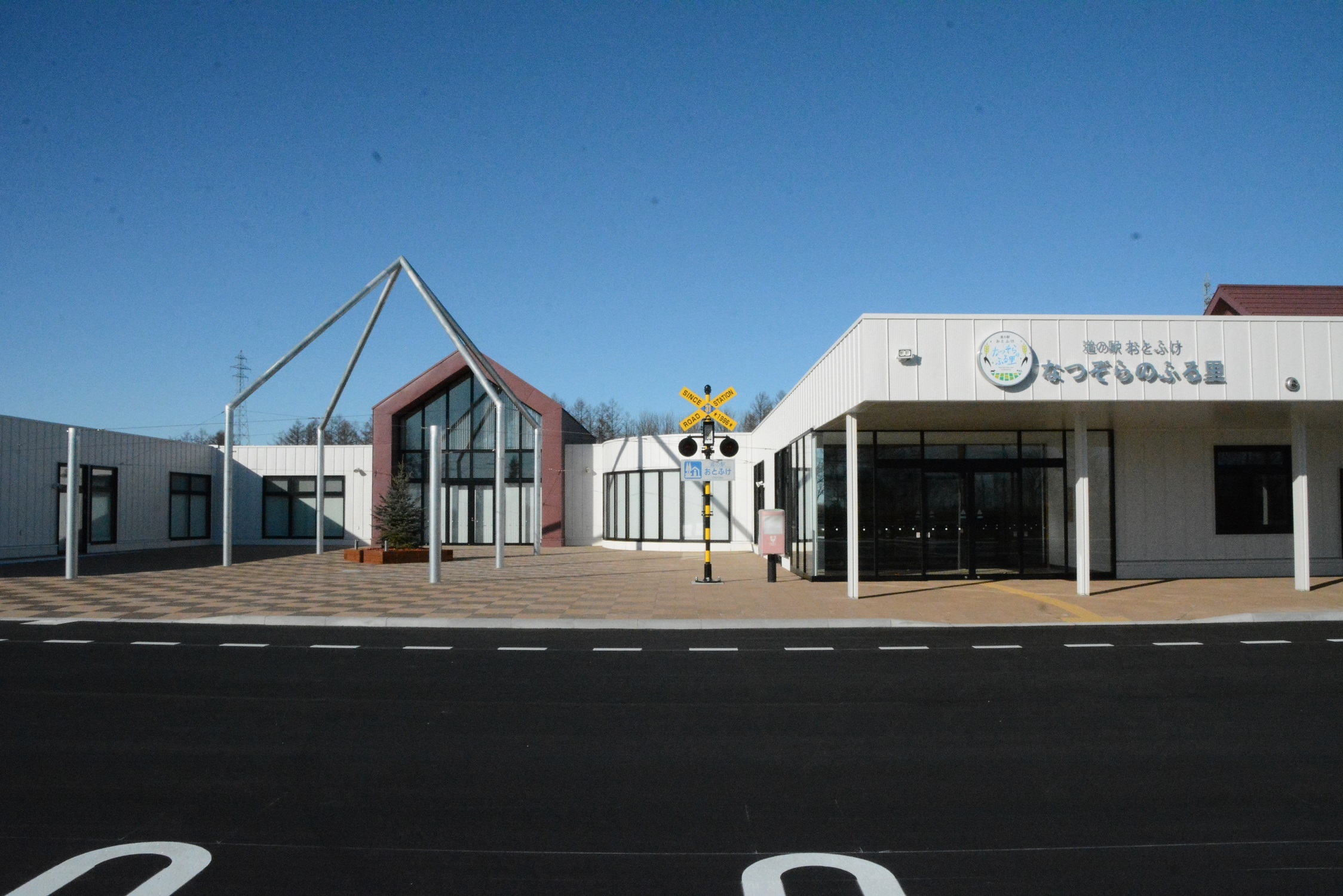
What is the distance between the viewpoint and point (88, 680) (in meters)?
8.97

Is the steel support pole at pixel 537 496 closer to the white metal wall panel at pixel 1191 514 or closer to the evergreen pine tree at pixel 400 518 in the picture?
the evergreen pine tree at pixel 400 518

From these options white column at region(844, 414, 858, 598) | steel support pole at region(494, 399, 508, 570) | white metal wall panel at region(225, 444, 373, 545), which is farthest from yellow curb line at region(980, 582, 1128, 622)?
white metal wall panel at region(225, 444, 373, 545)

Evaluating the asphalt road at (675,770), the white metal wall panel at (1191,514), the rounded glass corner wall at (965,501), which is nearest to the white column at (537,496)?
the rounded glass corner wall at (965,501)

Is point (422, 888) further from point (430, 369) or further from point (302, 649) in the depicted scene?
point (430, 369)

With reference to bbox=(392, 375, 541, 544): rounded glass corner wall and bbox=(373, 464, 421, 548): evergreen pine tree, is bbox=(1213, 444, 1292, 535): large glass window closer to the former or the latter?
bbox=(373, 464, 421, 548): evergreen pine tree

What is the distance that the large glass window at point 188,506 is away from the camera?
32031mm

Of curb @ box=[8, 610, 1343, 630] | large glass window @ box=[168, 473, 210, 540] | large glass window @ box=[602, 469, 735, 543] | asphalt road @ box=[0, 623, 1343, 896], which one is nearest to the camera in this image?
asphalt road @ box=[0, 623, 1343, 896]

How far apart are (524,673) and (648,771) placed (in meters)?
3.77

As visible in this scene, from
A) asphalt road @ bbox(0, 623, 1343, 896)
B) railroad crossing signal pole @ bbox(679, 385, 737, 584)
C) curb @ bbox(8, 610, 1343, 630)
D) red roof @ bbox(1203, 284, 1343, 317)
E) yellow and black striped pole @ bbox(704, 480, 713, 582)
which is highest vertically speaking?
red roof @ bbox(1203, 284, 1343, 317)

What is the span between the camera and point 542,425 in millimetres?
33094

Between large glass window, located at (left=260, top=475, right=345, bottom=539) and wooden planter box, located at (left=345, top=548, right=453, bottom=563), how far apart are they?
8.53 m

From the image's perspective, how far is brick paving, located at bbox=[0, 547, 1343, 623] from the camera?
560 inches

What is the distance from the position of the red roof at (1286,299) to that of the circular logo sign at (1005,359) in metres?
13.5

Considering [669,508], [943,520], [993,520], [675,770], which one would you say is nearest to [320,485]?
[669,508]
